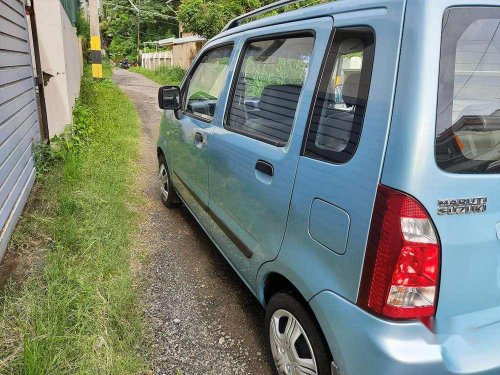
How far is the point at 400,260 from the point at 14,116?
414 centimetres

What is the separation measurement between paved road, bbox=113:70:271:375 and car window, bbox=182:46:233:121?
1238 millimetres

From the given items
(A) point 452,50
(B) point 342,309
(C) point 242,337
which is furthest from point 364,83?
(C) point 242,337

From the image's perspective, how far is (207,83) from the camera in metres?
3.30

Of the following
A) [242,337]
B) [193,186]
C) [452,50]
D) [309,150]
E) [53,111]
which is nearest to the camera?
[452,50]

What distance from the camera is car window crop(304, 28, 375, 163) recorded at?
152 centimetres

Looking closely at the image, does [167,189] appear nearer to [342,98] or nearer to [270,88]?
[270,88]

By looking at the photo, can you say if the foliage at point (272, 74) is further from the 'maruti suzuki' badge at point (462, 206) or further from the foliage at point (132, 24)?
the foliage at point (132, 24)

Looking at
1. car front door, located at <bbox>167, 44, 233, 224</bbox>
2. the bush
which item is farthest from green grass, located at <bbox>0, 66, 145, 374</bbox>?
car front door, located at <bbox>167, 44, 233, 224</bbox>

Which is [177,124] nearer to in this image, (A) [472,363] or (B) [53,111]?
(A) [472,363]

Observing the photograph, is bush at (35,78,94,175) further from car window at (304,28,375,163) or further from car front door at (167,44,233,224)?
car window at (304,28,375,163)

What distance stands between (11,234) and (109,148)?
10.2 feet

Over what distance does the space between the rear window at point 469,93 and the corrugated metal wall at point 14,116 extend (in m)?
3.27

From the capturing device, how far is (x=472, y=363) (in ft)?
4.46

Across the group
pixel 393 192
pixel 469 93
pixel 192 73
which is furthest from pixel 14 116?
pixel 469 93
